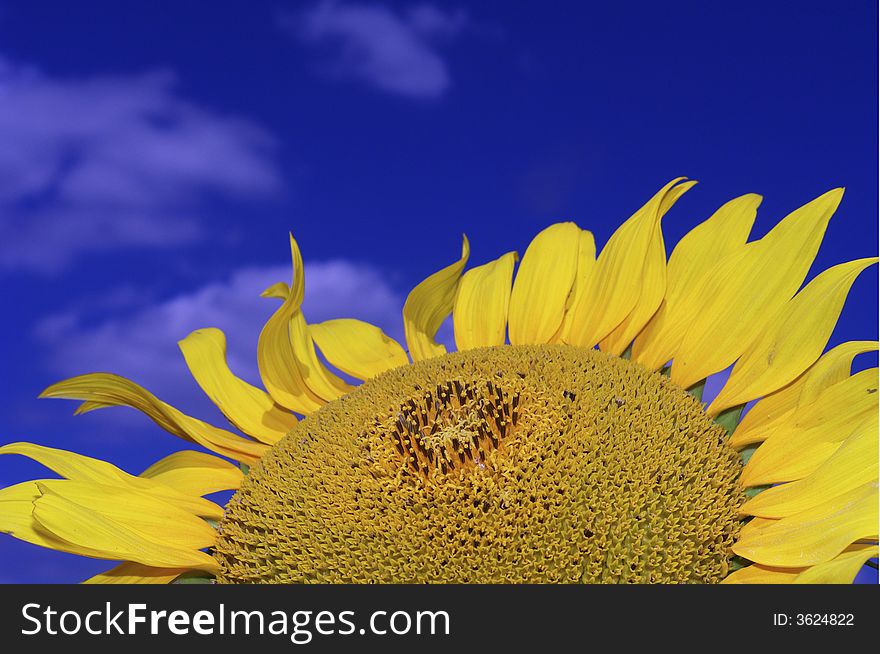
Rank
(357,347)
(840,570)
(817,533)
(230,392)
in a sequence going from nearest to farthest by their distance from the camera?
(840,570), (817,533), (230,392), (357,347)

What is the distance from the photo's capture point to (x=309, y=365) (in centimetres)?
446

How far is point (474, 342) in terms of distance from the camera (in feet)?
14.8

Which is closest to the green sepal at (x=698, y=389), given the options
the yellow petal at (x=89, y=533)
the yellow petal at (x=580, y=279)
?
the yellow petal at (x=580, y=279)

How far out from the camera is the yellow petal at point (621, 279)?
156 inches

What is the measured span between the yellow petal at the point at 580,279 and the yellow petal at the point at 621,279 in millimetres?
28

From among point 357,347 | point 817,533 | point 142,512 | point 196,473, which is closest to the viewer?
point 817,533

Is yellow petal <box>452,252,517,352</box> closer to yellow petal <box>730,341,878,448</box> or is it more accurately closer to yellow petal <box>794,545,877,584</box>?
yellow petal <box>730,341,878,448</box>

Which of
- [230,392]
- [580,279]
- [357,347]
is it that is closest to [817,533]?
[580,279]

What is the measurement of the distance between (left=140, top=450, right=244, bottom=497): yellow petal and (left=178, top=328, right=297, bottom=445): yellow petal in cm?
21

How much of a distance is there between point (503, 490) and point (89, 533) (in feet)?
5.11

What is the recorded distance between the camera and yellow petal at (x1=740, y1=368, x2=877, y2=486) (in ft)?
10.4

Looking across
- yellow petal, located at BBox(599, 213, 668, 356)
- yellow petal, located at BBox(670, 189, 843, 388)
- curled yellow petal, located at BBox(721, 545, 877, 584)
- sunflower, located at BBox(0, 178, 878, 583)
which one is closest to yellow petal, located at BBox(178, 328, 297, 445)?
sunflower, located at BBox(0, 178, 878, 583)

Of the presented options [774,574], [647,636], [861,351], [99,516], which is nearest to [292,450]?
[99,516]

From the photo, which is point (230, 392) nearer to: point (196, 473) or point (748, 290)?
point (196, 473)
